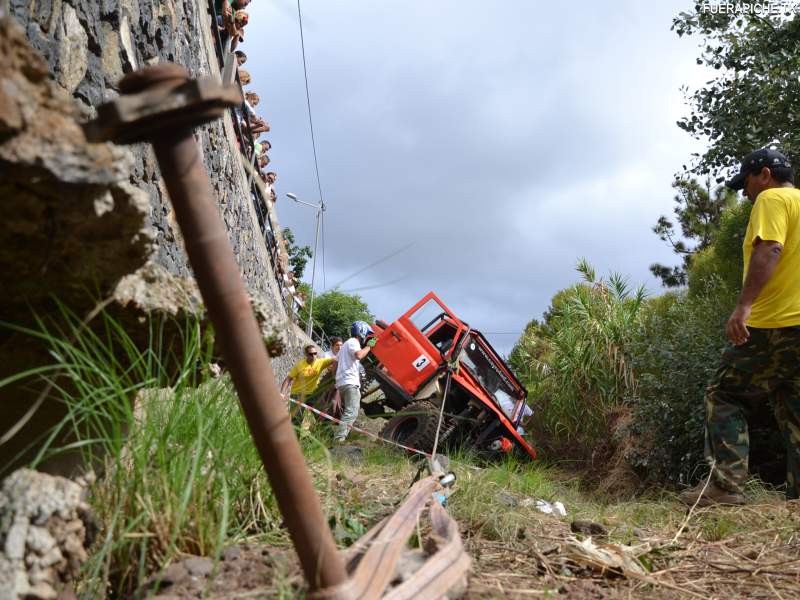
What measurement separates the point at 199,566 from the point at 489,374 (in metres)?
8.29

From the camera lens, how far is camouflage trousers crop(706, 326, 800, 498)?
362cm

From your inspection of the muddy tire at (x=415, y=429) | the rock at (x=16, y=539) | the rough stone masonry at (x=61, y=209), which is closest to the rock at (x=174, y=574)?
the rock at (x=16, y=539)

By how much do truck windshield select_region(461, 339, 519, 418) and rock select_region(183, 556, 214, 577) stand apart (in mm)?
7974

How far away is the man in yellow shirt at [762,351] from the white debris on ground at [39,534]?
323cm

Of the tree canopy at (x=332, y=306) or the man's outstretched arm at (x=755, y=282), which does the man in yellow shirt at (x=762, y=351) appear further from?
the tree canopy at (x=332, y=306)

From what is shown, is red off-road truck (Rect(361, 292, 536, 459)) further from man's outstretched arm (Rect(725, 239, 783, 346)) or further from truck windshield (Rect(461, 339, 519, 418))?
man's outstretched arm (Rect(725, 239, 783, 346))

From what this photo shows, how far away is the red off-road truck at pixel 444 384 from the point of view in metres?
8.62

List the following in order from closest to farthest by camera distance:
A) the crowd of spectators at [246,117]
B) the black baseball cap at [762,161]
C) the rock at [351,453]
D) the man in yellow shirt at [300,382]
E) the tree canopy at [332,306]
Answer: the tree canopy at [332,306]
the man in yellow shirt at [300,382]
the black baseball cap at [762,161]
the rock at [351,453]
the crowd of spectators at [246,117]

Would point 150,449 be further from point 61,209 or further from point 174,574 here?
point 61,209

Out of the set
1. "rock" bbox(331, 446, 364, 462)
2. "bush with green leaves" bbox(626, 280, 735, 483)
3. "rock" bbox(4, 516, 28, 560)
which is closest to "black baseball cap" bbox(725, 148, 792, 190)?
"bush with green leaves" bbox(626, 280, 735, 483)

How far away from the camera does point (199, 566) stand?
143 cm

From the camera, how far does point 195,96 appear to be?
1080 millimetres

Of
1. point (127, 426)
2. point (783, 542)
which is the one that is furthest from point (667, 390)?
point (127, 426)

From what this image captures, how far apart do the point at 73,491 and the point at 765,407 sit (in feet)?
16.3
